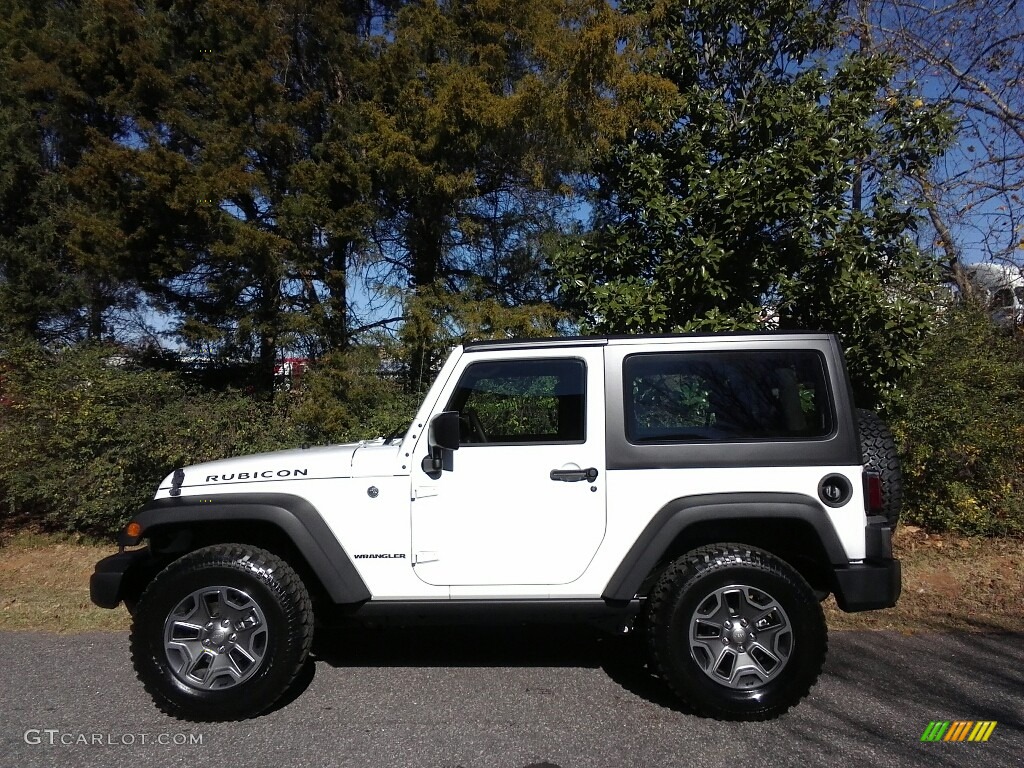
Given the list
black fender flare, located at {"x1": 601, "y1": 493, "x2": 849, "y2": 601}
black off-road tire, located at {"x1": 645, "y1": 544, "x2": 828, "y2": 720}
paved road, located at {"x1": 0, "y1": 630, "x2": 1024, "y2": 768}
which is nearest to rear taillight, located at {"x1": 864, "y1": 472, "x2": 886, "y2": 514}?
black fender flare, located at {"x1": 601, "y1": 493, "x2": 849, "y2": 601}

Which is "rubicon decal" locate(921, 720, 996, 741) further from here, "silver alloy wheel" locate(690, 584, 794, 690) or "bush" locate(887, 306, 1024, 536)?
"bush" locate(887, 306, 1024, 536)

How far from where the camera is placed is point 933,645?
4.90 meters

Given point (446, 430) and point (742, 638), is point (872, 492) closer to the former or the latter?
point (742, 638)

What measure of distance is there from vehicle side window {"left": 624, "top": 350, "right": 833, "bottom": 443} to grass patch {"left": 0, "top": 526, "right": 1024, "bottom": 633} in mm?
2121

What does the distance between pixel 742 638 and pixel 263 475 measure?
2.57m

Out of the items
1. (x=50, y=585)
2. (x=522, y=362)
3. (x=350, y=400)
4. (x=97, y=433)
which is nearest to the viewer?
(x=522, y=362)

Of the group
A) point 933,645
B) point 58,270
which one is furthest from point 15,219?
point 933,645

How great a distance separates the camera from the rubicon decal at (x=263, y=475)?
394 cm

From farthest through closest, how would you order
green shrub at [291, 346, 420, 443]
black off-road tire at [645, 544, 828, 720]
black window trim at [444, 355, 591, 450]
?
green shrub at [291, 346, 420, 443], black window trim at [444, 355, 591, 450], black off-road tire at [645, 544, 828, 720]

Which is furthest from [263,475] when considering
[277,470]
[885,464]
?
[885,464]

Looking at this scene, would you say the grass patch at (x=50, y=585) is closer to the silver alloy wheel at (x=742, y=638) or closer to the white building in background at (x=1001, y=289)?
the silver alloy wheel at (x=742, y=638)

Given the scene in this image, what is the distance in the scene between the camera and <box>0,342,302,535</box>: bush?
23.0 feet

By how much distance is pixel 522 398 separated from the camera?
468 cm

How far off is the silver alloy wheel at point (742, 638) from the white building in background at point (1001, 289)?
6.84 meters
